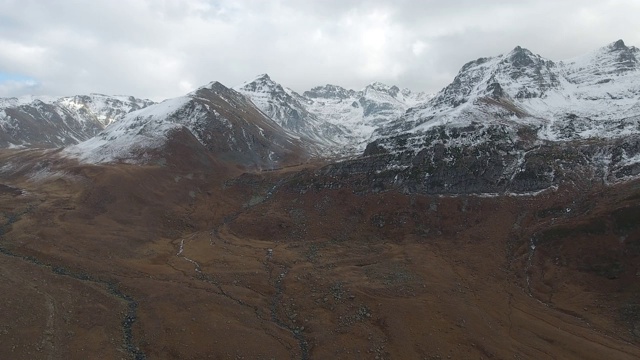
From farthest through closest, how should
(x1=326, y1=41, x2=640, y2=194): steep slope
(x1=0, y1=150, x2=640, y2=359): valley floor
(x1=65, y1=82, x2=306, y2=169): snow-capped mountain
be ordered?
(x1=65, y1=82, x2=306, y2=169): snow-capped mountain
(x1=326, y1=41, x2=640, y2=194): steep slope
(x1=0, y1=150, x2=640, y2=359): valley floor

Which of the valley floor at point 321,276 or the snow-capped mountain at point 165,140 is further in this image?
the snow-capped mountain at point 165,140

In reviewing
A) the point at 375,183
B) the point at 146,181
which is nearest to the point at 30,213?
the point at 146,181

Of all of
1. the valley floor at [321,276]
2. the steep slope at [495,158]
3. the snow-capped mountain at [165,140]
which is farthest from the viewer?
the snow-capped mountain at [165,140]

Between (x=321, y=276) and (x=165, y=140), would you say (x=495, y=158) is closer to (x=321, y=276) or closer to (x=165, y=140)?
(x=321, y=276)

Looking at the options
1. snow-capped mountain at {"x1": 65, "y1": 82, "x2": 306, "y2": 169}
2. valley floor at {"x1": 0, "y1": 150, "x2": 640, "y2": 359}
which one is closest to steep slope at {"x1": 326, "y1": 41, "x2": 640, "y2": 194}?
valley floor at {"x1": 0, "y1": 150, "x2": 640, "y2": 359}

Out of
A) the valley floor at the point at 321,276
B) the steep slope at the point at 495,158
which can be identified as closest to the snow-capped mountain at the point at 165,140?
the valley floor at the point at 321,276

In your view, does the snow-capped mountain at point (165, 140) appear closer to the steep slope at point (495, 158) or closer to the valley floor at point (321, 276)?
the valley floor at point (321, 276)

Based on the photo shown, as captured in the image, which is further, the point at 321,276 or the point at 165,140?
the point at 165,140

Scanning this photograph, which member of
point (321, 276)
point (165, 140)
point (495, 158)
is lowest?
point (321, 276)

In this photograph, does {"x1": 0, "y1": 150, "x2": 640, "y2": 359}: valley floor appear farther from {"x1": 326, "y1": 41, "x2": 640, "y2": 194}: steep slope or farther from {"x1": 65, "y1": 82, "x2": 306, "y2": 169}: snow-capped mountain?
{"x1": 65, "y1": 82, "x2": 306, "y2": 169}: snow-capped mountain

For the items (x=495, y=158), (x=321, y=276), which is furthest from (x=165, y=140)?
(x=495, y=158)

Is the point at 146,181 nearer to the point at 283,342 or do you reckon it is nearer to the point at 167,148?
the point at 167,148
